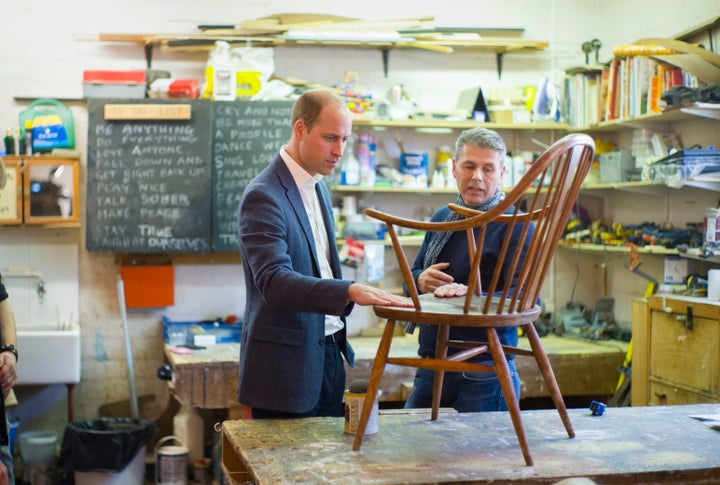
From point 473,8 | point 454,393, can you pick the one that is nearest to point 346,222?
point 473,8

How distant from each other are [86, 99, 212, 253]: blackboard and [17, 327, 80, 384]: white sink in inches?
20.7

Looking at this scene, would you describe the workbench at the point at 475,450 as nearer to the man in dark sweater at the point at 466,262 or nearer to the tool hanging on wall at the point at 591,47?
the man in dark sweater at the point at 466,262

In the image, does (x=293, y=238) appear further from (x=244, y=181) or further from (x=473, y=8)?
(x=473, y=8)

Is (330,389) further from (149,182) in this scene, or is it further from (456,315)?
(149,182)

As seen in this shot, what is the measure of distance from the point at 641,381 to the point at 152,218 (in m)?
2.67

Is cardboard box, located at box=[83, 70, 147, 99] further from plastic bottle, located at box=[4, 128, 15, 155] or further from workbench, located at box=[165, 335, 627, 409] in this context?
workbench, located at box=[165, 335, 627, 409]

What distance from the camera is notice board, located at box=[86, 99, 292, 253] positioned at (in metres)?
4.75

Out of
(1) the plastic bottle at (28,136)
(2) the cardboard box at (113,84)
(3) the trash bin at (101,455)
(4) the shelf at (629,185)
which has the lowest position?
(3) the trash bin at (101,455)

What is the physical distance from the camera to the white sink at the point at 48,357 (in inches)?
176

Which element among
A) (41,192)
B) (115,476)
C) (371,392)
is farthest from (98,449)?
(371,392)

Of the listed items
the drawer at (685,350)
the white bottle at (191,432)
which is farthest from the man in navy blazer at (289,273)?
the white bottle at (191,432)

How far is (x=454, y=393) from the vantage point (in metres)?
2.76

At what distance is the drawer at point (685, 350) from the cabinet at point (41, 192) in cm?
303

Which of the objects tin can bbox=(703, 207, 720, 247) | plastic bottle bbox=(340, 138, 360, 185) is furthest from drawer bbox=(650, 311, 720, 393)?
plastic bottle bbox=(340, 138, 360, 185)
